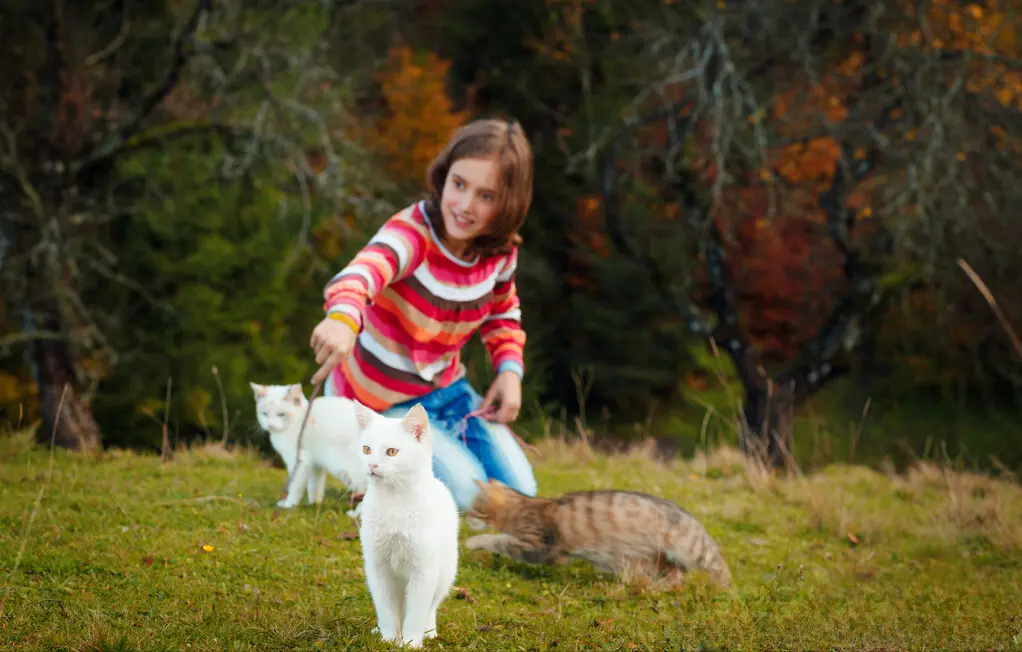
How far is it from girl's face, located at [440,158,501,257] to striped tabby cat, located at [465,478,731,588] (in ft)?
3.60

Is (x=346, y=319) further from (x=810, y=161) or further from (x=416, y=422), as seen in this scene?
(x=810, y=161)

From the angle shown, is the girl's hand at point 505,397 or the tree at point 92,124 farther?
the tree at point 92,124

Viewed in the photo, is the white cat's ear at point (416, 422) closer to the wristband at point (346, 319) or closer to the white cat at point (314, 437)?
the wristband at point (346, 319)

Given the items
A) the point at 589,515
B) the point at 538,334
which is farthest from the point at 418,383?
the point at 538,334

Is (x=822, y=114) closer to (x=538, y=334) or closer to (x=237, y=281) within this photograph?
(x=538, y=334)

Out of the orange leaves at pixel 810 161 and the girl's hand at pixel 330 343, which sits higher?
the orange leaves at pixel 810 161

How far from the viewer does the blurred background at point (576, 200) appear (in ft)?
33.1

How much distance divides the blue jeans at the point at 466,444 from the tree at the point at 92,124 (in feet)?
16.9

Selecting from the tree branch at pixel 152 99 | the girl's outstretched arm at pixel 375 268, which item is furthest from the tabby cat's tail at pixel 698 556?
the tree branch at pixel 152 99

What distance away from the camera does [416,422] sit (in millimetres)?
2848

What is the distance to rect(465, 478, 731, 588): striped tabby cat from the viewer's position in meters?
4.02

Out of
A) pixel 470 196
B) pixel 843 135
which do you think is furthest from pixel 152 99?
pixel 843 135

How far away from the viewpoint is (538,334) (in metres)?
15.3

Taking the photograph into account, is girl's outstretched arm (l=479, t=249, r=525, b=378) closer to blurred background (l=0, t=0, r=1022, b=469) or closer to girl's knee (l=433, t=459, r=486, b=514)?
girl's knee (l=433, t=459, r=486, b=514)
